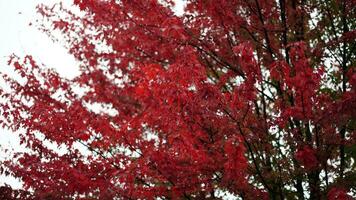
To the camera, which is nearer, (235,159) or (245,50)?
(245,50)

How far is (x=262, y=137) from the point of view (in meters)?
5.67

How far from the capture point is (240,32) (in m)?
6.94

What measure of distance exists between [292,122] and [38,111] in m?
3.87

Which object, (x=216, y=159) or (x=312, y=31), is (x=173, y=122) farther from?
(x=312, y=31)

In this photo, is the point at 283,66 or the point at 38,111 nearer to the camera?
the point at 283,66

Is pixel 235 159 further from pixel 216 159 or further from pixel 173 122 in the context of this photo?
pixel 173 122

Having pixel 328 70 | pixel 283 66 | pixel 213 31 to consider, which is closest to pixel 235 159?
pixel 283 66

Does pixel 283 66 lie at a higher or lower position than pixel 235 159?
higher

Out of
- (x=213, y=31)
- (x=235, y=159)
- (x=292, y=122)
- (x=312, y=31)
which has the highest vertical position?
(x=312, y=31)

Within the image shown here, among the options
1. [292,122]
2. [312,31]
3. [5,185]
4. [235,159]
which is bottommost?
[235,159]

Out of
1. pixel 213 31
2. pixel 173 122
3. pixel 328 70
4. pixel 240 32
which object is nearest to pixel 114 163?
pixel 173 122

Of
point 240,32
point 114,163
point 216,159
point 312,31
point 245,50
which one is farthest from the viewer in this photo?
point 312,31

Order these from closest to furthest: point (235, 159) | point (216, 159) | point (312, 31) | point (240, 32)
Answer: point (235, 159), point (216, 159), point (240, 32), point (312, 31)

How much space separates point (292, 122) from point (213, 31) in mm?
1868
